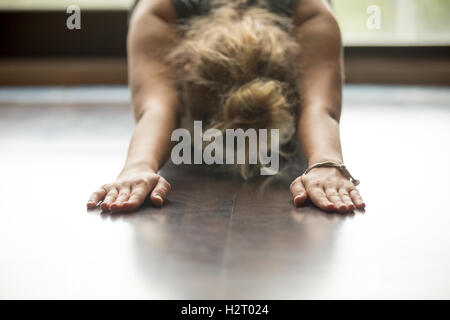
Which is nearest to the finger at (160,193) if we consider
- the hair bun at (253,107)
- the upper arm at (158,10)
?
the hair bun at (253,107)

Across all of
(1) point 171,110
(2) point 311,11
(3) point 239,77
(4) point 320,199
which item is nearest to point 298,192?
(4) point 320,199

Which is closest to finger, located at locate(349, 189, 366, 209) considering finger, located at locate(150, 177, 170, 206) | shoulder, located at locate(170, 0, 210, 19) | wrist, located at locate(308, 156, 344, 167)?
wrist, located at locate(308, 156, 344, 167)

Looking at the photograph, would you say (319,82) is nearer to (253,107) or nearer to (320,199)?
(253,107)

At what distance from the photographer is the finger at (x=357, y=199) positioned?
1.09 metres

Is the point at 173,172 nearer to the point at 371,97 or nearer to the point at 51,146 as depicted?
the point at 51,146

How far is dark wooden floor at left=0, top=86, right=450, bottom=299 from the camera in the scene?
0.77 meters

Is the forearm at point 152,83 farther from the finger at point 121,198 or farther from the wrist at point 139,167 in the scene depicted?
the finger at point 121,198

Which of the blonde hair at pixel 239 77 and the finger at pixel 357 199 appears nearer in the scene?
the finger at pixel 357 199

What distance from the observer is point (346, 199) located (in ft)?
3.57

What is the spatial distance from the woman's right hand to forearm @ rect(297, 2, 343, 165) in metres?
0.38

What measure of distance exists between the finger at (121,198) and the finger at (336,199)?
0.41m

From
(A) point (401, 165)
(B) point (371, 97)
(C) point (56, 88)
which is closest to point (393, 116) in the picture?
(B) point (371, 97)

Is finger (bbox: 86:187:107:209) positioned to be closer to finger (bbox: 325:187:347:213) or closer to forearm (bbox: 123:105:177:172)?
forearm (bbox: 123:105:177:172)

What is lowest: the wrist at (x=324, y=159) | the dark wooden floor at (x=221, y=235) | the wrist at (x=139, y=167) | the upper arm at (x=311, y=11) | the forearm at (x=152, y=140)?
the dark wooden floor at (x=221, y=235)
